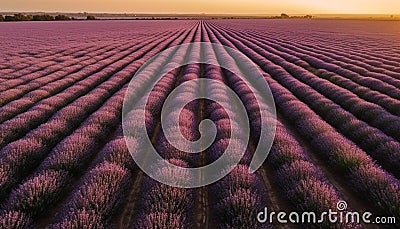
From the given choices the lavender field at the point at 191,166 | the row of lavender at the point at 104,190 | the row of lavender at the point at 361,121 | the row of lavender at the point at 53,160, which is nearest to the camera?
the row of lavender at the point at 104,190

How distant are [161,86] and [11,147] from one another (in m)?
5.96

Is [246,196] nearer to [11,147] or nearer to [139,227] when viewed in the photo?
[139,227]

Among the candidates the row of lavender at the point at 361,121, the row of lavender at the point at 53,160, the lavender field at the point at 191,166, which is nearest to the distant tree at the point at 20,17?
the lavender field at the point at 191,166

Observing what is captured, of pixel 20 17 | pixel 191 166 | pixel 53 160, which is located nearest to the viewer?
pixel 53 160

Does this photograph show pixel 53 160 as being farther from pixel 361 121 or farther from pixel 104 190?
pixel 361 121

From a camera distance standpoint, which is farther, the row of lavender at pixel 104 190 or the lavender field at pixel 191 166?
the lavender field at pixel 191 166

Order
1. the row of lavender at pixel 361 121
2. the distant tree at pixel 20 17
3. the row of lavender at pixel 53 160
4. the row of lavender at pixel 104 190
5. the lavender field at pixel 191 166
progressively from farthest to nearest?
the distant tree at pixel 20 17 < the row of lavender at pixel 361 121 < the row of lavender at pixel 53 160 < the lavender field at pixel 191 166 < the row of lavender at pixel 104 190

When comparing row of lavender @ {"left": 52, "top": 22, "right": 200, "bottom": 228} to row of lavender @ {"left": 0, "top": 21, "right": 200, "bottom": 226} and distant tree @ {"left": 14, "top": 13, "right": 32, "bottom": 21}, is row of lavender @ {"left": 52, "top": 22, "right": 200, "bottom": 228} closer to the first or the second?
row of lavender @ {"left": 0, "top": 21, "right": 200, "bottom": 226}

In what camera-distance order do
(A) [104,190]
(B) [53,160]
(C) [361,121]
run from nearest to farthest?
(A) [104,190]
(B) [53,160]
(C) [361,121]

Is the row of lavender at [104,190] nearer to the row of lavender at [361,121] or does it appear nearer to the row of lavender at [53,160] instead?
the row of lavender at [53,160]

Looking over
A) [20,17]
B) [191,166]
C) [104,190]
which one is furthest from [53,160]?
[20,17]

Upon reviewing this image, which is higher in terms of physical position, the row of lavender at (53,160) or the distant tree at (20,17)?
the row of lavender at (53,160)

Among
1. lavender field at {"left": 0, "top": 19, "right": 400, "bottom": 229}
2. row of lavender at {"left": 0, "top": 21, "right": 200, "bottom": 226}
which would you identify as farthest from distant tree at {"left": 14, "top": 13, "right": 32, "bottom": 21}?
row of lavender at {"left": 0, "top": 21, "right": 200, "bottom": 226}

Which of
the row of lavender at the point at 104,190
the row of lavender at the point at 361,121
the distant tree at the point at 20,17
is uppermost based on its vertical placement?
the row of lavender at the point at 104,190
